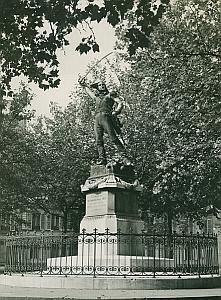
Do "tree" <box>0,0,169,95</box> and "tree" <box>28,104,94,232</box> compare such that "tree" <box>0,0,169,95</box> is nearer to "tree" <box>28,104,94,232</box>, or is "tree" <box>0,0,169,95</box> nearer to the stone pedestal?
Answer: the stone pedestal

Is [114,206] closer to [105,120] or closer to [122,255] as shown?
[122,255]

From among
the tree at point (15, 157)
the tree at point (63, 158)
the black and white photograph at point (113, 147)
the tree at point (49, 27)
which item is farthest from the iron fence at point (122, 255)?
the tree at point (63, 158)

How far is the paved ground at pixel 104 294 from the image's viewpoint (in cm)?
784

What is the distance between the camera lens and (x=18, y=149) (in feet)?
76.4

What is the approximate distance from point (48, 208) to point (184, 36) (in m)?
14.1

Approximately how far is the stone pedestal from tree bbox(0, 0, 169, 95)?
3.59 m

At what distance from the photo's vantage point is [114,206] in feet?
39.5

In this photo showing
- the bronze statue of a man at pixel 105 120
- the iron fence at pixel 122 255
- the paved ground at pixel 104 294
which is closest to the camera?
the paved ground at pixel 104 294

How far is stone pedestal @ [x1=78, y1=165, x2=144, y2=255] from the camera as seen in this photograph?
1179cm

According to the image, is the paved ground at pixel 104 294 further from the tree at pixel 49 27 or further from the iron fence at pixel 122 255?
the tree at pixel 49 27

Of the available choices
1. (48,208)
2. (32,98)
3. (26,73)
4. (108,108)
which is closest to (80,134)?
(32,98)

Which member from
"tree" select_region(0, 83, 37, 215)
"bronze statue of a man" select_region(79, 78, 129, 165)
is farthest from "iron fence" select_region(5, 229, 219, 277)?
"tree" select_region(0, 83, 37, 215)

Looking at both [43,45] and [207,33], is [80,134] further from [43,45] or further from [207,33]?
[43,45]

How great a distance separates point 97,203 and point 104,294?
4.32 meters
